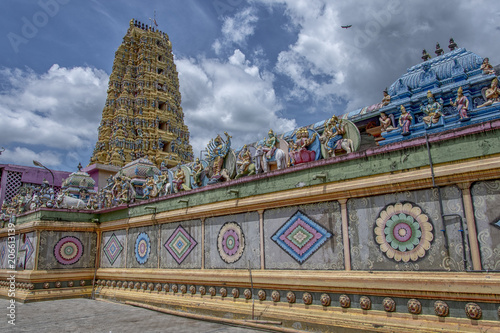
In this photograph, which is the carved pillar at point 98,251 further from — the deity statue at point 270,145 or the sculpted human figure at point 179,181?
the deity statue at point 270,145

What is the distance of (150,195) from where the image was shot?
1388 cm

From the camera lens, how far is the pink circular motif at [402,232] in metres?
6.86

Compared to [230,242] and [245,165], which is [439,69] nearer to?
[245,165]

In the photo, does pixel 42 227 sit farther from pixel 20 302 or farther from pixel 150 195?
pixel 150 195

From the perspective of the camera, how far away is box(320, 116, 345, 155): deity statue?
847 cm

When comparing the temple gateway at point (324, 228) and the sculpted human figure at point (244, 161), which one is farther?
the sculpted human figure at point (244, 161)

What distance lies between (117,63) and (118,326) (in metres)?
41.6

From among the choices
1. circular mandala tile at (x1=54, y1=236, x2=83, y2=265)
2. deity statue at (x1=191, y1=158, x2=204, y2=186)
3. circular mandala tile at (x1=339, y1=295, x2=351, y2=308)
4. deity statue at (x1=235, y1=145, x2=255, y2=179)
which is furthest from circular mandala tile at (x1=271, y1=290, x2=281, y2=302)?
circular mandala tile at (x1=54, y1=236, x2=83, y2=265)

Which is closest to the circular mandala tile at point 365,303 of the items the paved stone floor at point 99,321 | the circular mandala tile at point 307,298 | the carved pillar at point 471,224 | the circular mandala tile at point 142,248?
the circular mandala tile at point 307,298

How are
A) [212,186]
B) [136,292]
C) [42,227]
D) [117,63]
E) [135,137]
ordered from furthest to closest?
[117,63] → [135,137] → [42,227] → [136,292] → [212,186]

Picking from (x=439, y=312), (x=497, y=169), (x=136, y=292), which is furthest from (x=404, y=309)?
(x=136, y=292)

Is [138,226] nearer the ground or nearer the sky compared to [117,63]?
nearer the ground

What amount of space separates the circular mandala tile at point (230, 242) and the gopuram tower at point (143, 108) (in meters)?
29.1

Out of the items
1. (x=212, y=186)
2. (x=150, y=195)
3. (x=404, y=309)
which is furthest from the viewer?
(x=150, y=195)
